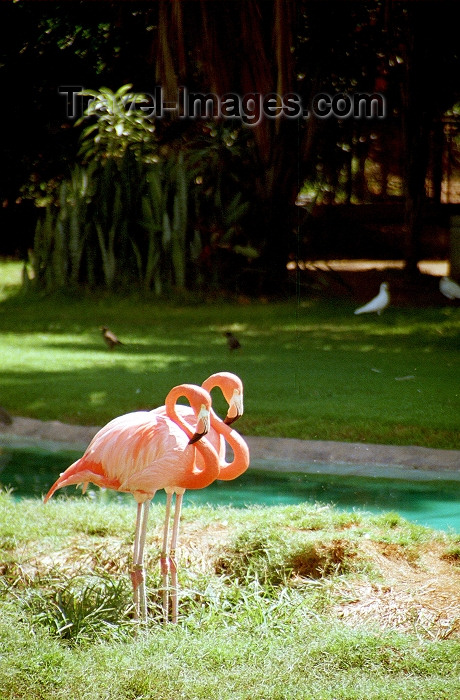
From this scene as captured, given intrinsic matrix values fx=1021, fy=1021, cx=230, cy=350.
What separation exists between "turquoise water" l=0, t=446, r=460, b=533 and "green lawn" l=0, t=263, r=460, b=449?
2.05 ft

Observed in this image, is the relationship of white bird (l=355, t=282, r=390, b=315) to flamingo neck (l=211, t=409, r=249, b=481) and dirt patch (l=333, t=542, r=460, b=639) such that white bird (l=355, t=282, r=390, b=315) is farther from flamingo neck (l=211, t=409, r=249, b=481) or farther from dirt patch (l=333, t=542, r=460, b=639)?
flamingo neck (l=211, t=409, r=249, b=481)

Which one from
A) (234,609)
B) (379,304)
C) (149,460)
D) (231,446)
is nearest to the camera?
(149,460)

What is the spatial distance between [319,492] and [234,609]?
2.22 metres

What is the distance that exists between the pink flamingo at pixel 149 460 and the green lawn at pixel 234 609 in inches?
10.9

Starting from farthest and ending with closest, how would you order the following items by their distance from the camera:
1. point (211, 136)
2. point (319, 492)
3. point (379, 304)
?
1. point (211, 136)
2. point (379, 304)
3. point (319, 492)

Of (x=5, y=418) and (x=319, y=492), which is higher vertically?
(x=5, y=418)

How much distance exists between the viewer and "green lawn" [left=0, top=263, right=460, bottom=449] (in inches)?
279

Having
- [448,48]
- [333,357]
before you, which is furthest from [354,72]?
[333,357]

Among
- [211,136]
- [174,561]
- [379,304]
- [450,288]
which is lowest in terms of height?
[174,561]

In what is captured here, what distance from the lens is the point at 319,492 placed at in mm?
5793

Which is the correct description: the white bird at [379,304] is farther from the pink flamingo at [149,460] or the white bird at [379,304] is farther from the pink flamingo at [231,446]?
the pink flamingo at [149,460]

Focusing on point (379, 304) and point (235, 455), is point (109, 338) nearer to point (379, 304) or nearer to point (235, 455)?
point (379, 304)

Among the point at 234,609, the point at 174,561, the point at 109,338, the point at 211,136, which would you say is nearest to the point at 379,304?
the point at 109,338

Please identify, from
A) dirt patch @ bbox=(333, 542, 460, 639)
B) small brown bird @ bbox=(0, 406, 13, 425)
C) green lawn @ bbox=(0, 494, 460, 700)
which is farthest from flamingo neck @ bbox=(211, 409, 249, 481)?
small brown bird @ bbox=(0, 406, 13, 425)
